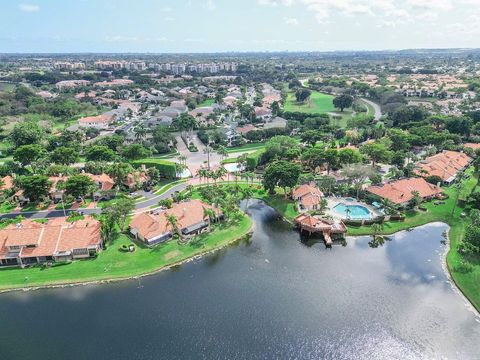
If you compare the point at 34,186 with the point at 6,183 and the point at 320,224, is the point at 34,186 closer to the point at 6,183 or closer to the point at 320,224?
the point at 6,183

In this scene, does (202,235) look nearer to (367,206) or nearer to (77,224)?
(77,224)

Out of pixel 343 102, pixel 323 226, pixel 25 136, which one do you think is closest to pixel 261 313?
pixel 323 226

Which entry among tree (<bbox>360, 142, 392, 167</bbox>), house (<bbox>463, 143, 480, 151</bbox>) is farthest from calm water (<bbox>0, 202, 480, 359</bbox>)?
house (<bbox>463, 143, 480, 151</bbox>)

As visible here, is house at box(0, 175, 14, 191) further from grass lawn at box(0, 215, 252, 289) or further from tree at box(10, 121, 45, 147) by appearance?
tree at box(10, 121, 45, 147)

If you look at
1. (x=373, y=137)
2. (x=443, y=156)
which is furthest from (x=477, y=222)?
(x=373, y=137)

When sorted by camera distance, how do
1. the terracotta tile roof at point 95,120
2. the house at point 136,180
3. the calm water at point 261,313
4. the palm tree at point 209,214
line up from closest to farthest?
the calm water at point 261,313
the palm tree at point 209,214
the house at point 136,180
the terracotta tile roof at point 95,120

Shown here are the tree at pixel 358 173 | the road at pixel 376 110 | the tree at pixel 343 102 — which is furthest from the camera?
the tree at pixel 343 102

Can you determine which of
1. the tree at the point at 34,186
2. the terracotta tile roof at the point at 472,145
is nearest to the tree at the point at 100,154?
the tree at the point at 34,186

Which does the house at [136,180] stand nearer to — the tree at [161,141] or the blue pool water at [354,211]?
the tree at [161,141]
